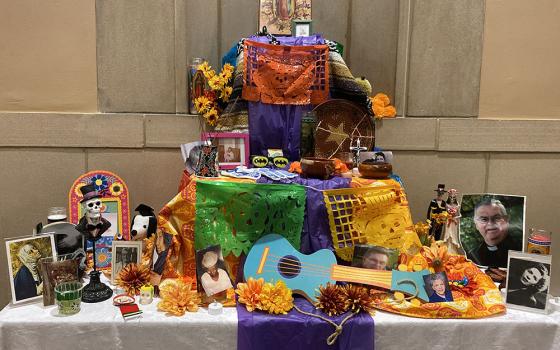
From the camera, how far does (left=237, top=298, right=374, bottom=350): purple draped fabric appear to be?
5.91 feet

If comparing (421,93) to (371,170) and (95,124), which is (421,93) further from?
(95,124)

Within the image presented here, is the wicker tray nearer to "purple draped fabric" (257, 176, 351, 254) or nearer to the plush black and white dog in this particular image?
"purple draped fabric" (257, 176, 351, 254)

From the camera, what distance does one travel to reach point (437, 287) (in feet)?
6.43

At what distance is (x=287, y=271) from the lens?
2.01 m

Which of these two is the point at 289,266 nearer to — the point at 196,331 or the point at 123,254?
the point at 196,331

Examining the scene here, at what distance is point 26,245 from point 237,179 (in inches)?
38.5

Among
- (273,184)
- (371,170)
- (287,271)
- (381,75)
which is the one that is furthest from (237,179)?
(381,75)

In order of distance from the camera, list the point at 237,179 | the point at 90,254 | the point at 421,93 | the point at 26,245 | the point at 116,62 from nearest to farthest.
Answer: the point at 26,245, the point at 237,179, the point at 90,254, the point at 116,62, the point at 421,93

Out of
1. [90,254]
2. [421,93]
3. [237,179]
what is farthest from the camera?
[421,93]

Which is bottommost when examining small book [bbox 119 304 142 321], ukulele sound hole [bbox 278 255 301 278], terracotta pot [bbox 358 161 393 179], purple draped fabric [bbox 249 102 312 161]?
small book [bbox 119 304 142 321]

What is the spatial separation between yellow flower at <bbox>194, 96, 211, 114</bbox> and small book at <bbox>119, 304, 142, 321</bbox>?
1.20 metres

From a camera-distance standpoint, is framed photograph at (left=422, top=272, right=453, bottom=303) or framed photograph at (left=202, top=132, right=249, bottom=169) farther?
framed photograph at (left=202, top=132, right=249, bottom=169)

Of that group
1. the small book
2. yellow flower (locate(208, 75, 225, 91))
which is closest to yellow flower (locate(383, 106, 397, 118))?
yellow flower (locate(208, 75, 225, 91))

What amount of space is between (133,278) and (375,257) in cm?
111
